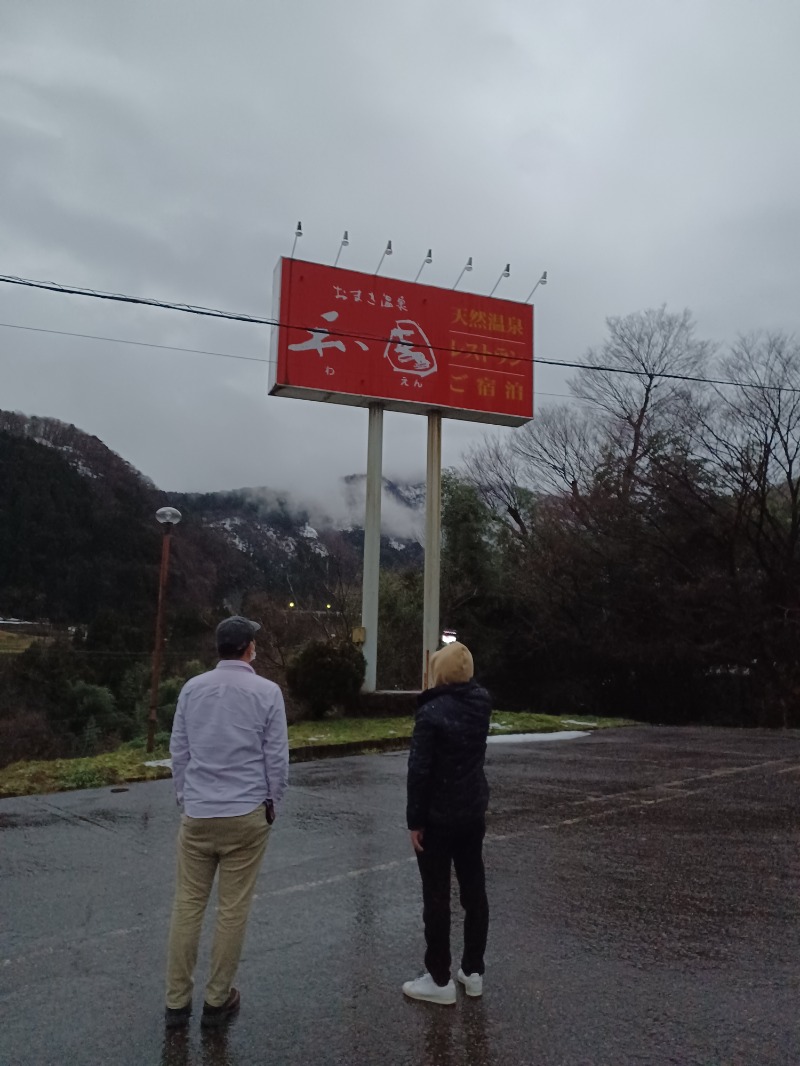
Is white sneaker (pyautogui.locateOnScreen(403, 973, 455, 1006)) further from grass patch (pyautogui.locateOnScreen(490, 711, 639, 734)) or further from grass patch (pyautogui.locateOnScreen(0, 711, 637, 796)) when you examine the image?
grass patch (pyautogui.locateOnScreen(490, 711, 639, 734))

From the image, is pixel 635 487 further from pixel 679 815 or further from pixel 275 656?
pixel 679 815

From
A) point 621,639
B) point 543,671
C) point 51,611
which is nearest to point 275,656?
point 543,671

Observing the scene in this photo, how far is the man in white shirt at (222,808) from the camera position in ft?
12.1

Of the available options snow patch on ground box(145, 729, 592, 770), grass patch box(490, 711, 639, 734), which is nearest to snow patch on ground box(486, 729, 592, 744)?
snow patch on ground box(145, 729, 592, 770)

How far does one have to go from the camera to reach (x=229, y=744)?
3.82m

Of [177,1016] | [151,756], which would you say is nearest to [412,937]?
[177,1016]

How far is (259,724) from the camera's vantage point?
12.7ft

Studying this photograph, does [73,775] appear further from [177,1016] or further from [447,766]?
[447,766]

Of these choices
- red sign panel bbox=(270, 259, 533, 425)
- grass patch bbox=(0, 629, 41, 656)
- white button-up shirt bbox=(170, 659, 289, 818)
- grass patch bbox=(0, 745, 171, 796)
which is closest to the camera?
white button-up shirt bbox=(170, 659, 289, 818)

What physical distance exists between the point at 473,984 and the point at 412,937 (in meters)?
0.90

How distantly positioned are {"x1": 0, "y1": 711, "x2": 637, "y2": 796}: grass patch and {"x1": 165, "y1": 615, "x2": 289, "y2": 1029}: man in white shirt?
20.0 feet

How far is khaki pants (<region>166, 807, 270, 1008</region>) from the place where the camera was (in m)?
3.69

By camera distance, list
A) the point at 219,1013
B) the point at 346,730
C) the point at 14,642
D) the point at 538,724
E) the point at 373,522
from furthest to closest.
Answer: the point at 14,642, the point at 373,522, the point at 538,724, the point at 346,730, the point at 219,1013

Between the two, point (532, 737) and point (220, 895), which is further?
point (532, 737)
